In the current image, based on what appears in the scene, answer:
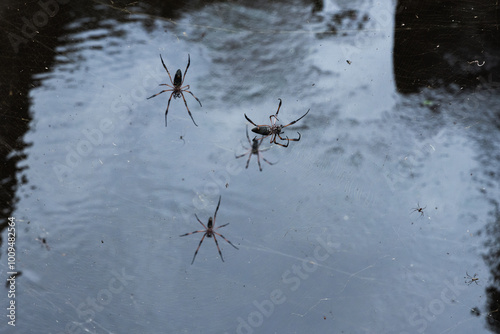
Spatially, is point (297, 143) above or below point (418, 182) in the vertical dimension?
above

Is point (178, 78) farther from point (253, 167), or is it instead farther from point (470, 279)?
point (470, 279)

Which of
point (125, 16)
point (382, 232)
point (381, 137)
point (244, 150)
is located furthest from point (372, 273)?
point (125, 16)

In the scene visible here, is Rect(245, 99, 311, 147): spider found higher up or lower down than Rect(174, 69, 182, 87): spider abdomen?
lower down

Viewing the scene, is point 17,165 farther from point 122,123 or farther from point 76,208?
point 122,123

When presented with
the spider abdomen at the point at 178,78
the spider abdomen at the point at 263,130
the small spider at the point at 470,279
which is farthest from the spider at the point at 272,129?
the small spider at the point at 470,279

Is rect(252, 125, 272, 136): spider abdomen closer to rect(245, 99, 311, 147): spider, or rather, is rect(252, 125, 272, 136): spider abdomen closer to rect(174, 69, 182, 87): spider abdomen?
rect(245, 99, 311, 147): spider

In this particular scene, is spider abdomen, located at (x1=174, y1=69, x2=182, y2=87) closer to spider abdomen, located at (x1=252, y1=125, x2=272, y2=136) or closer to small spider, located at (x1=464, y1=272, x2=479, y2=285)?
spider abdomen, located at (x1=252, y1=125, x2=272, y2=136)

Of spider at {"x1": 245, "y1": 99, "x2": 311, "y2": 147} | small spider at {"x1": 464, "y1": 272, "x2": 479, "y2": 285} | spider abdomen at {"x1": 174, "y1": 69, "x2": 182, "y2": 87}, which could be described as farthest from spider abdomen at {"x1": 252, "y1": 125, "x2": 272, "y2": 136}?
small spider at {"x1": 464, "y1": 272, "x2": 479, "y2": 285}

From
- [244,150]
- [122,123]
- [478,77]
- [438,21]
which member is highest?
[438,21]
